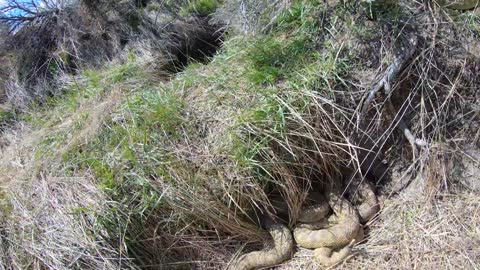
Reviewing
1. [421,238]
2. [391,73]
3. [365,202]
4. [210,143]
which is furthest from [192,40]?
[421,238]

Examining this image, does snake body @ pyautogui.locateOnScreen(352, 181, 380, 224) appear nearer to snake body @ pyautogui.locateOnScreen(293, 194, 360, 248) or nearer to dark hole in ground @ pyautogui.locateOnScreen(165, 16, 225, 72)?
snake body @ pyautogui.locateOnScreen(293, 194, 360, 248)

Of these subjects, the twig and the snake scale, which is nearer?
the snake scale

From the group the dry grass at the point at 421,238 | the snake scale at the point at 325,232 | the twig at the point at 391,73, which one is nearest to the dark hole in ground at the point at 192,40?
the twig at the point at 391,73

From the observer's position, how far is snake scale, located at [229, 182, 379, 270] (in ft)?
9.82

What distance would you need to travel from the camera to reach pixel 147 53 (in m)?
4.86

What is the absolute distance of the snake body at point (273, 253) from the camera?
9.91 feet

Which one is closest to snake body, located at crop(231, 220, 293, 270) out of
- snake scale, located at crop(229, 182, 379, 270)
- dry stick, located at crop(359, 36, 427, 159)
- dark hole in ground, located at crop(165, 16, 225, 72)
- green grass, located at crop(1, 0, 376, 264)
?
snake scale, located at crop(229, 182, 379, 270)

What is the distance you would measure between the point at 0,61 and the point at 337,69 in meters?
4.10

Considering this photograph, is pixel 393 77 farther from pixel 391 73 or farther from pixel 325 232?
pixel 325 232

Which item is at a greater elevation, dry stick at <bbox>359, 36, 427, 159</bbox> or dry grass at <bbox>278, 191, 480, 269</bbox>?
dry stick at <bbox>359, 36, 427, 159</bbox>

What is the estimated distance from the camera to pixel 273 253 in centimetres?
306

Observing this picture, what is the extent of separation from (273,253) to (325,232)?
376 mm

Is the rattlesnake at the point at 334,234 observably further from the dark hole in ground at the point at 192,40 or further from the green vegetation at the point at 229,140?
the dark hole in ground at the point at 192,40

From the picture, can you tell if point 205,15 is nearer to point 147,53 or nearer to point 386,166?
point 147,53
